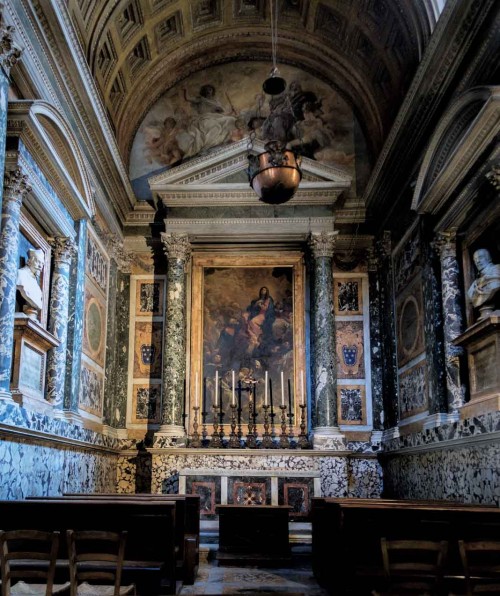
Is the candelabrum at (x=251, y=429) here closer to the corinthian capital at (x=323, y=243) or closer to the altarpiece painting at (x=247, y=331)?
the altarpiece painting at (x=247, y=331)

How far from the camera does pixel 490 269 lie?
8.30 m

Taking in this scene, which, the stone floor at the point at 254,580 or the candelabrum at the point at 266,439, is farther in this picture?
the candelabrum at the point at 266,439

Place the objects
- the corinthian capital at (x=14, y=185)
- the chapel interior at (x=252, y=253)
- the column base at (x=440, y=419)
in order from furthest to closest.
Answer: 1. the column base at (x=440, y=419)
2. the chapel interior at (x=252, y=253)
3. the corinthian capital at (x=14, y=185)

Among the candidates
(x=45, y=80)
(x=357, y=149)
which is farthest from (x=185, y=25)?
(x=45, y=80)

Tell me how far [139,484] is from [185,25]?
8.69 meters

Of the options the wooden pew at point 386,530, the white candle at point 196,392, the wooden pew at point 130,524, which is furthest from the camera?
the white candle at point 196,392

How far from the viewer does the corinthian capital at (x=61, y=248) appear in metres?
10.1

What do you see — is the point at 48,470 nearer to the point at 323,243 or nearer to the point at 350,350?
the point at 323,243

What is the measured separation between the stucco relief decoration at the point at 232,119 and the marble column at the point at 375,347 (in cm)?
215

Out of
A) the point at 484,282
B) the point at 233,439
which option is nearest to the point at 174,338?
the point at 233,439

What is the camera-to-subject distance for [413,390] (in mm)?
11117

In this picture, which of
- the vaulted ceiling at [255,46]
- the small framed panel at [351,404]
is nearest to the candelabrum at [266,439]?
the small framed panel at [351,404]

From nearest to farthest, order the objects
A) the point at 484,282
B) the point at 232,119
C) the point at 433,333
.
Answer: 1. the point at 484,282
2. the point at 433,333
3. the point at 232,119

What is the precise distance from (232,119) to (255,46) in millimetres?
1563
